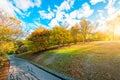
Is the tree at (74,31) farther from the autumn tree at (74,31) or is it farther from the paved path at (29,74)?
the paved path at (29,74)

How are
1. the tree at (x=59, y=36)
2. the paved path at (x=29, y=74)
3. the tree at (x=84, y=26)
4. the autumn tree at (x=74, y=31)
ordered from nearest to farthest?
1. the paved path at (x=29, y=74)
2. the tree at (x=59, y=36)
3. the tree at (x=84, y=26)
4. the autumn tree at (x=74, y=31)

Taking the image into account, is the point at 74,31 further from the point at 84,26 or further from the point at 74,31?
the point at 84,26

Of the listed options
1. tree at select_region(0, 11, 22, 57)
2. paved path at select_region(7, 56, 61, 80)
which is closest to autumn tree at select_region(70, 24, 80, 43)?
tree at select_region(0, 11, 22, 57)

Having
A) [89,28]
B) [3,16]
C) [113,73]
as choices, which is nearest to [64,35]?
[89,28]

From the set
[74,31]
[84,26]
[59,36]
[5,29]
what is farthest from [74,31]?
[5,29]

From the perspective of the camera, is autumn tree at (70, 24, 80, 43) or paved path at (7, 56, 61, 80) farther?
autumn tree at (70, 24, 80, 43)

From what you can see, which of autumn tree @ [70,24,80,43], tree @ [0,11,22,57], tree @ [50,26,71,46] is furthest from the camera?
autumn tree @ [70,24,80,43]

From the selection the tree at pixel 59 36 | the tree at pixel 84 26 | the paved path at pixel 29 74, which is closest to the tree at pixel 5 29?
the paved path at pixel 29 74

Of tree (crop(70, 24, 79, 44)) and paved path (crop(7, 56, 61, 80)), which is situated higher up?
tree (crop(70, 24, 79, 44))

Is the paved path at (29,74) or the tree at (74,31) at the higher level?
the tree at (74,31)

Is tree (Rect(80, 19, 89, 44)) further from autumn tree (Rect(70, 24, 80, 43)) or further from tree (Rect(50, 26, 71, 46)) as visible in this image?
tree (Rect(50, 26, 71, 46))

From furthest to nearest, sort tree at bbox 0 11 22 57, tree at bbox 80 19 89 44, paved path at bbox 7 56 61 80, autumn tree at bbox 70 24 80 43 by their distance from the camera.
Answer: autumn tree at bbox 70 24 80 43
tree at bbox 80 19 89 44
tree at bbox 0 11 22 57
paved path at bbox 7 56 61 80

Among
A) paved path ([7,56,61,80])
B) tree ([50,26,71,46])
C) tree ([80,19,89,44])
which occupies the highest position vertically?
tree ([80,19,89,44])

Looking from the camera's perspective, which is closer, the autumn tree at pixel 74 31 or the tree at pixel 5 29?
the tree at pixel 5 29
